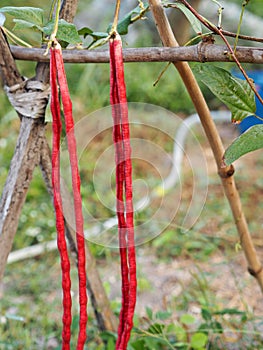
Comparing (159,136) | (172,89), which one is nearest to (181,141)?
(159,136)

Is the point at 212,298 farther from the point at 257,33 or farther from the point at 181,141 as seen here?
the point at 257,33

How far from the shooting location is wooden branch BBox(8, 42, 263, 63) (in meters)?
0.72

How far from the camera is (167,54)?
0.77 m

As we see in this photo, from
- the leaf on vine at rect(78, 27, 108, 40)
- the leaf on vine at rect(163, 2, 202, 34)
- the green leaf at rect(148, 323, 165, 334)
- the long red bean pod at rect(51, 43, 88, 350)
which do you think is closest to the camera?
the long red bean pod at rect(51, 43, 88, 350)

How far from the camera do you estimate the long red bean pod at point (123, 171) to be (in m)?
0.65

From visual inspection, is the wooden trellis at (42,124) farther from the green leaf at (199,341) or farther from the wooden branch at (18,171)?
the green leaf at (199,341)

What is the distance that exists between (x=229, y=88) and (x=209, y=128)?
5.5 inches

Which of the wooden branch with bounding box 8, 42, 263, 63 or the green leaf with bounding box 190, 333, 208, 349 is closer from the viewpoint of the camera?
the wooden branch with bounding box 8, 42, 263, 63

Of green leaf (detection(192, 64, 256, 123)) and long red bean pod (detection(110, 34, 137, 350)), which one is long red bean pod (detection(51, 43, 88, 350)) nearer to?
long red bean pod (detection(110, 34, 137, 350))

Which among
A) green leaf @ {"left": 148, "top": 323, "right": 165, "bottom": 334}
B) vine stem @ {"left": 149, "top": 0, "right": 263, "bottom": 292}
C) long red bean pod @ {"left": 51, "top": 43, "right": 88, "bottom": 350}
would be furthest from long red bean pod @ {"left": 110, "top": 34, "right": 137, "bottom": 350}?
green leaf @ {"left": 148, "top": 323, "right": 165, "bottom": 334}

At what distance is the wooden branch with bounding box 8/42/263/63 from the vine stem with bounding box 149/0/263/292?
0.17ft

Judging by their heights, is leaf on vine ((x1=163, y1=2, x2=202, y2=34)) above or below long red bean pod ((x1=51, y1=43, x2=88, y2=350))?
above

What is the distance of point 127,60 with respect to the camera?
0.81 metres

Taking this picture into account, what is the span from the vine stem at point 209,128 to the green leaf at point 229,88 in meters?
0.08
